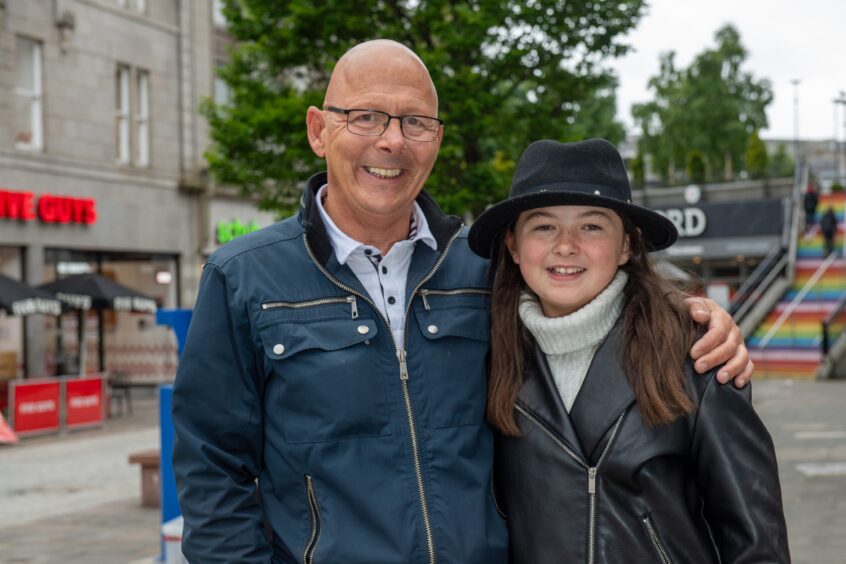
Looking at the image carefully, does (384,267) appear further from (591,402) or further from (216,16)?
(216,16)

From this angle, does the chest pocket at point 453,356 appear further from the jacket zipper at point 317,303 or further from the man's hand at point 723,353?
the man's hand at point 723,353

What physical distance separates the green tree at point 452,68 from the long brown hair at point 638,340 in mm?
11081

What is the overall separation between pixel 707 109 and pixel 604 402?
58816mm

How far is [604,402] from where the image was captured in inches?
111

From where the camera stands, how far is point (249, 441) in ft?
9.09

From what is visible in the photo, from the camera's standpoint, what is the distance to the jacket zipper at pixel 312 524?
2686 millimetres

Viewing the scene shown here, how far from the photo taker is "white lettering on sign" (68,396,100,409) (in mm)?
17875

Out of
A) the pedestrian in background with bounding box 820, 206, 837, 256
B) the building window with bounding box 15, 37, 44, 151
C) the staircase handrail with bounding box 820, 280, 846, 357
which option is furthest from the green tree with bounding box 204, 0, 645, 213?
the pedestrian in background with bounding box 820, 206, 837, 256

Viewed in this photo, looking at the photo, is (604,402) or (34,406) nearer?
(604,402)

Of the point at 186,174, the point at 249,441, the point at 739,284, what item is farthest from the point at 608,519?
the point at 739,284

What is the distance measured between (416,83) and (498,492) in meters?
1.20

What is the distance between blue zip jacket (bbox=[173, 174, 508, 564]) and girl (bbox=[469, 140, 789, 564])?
16 cm

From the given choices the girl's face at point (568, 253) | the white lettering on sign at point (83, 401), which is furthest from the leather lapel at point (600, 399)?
the white lettering on sign at point (83, 401)

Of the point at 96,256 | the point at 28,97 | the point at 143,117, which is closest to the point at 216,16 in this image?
the point at 143,117
